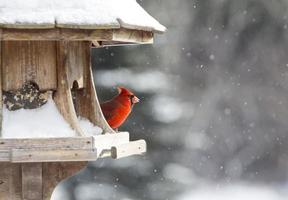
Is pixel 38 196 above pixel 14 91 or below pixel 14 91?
below

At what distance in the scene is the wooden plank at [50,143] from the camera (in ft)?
16.6

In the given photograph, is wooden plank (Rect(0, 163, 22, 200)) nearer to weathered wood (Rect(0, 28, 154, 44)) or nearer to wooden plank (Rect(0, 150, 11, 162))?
wooden plank (Rect(0, 150, 11, 162))

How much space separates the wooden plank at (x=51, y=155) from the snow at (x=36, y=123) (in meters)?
0.19

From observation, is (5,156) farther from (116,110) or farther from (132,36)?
(116,110)

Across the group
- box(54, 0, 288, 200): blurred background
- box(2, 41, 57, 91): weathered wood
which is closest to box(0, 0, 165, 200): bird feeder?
box(2, 41, 57, 91): weathered wood

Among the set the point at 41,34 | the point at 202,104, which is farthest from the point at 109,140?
the point at 202,104

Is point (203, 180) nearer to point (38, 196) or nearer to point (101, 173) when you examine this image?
point (101, 173)

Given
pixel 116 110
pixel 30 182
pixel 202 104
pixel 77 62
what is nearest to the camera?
pixel 30 182

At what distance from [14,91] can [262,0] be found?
20.3 ft

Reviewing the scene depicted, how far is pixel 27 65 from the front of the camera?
541cm

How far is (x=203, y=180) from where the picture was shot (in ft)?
39.0

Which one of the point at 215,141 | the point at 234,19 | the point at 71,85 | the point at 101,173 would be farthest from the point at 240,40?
the point at 71,85

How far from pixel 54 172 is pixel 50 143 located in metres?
0.36

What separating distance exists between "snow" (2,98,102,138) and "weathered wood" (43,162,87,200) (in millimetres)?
206
